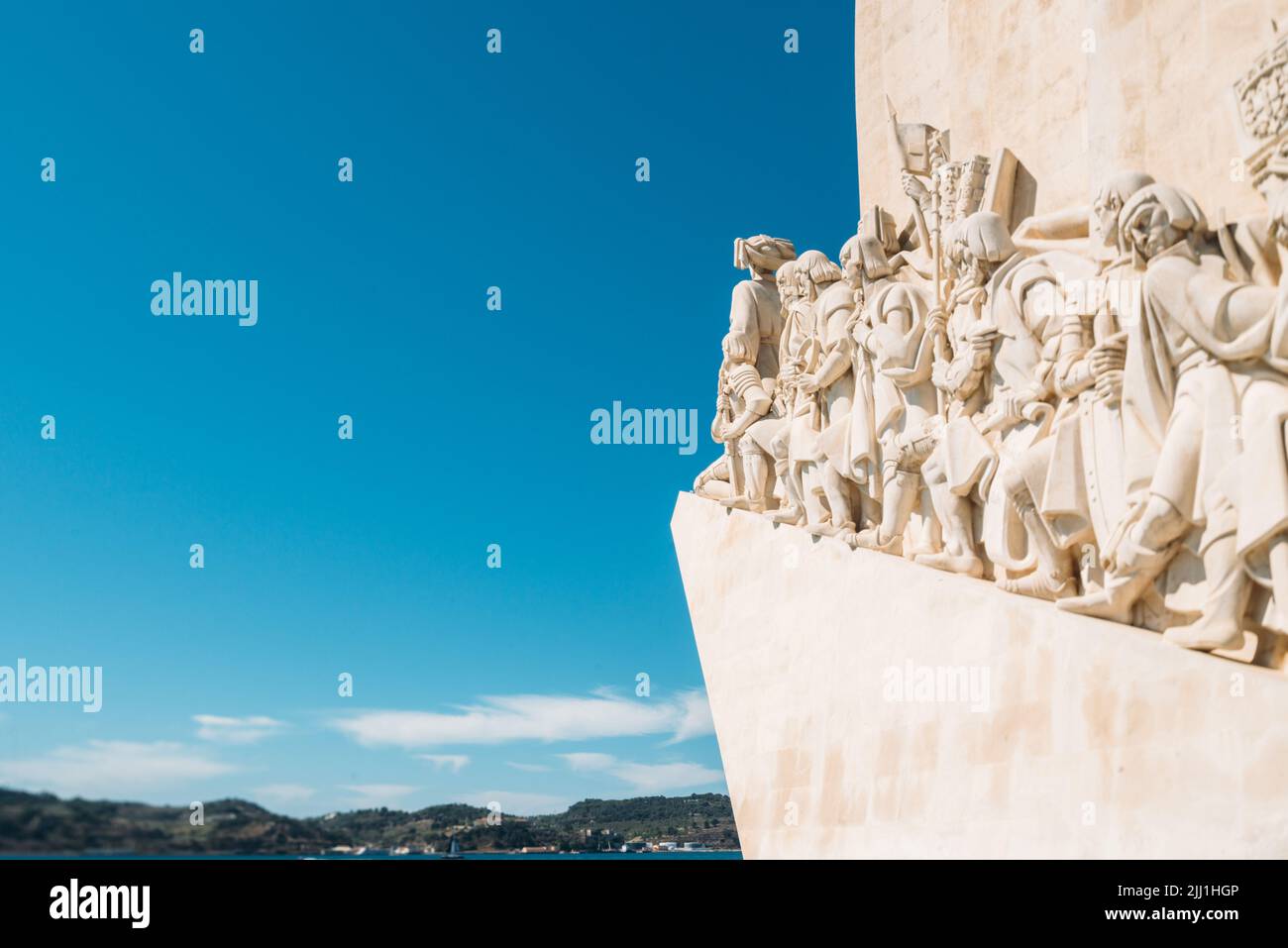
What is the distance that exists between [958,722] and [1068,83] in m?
4.06

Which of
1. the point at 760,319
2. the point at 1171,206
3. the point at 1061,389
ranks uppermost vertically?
the point at 760,319

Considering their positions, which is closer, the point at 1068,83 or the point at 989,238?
the point at 989,238

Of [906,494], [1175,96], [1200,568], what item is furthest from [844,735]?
[1175,96]

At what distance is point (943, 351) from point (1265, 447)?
123 inches

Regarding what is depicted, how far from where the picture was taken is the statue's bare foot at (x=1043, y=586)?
6.98 metres

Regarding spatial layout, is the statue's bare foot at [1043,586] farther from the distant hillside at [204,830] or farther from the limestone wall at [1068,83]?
the distant hillside at [204,830]

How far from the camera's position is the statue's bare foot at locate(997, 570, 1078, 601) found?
698 centimetres

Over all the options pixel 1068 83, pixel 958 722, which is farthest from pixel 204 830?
pixel 1068 83

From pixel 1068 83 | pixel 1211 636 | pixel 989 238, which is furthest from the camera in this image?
pixel 1068 83

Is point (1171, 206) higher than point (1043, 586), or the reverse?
point (1171, 206)

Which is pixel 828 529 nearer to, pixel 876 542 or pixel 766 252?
pixel 876 542

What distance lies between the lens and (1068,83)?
8.09 metres

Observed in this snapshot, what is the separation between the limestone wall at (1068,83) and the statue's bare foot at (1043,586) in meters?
2.06
